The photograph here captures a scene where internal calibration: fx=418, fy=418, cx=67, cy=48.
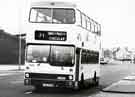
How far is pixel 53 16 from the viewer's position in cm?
1908

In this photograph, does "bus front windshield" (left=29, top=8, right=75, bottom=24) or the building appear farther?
the building

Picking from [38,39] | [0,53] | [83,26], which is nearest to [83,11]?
[83,26]

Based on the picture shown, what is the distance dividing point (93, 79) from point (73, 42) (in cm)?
676

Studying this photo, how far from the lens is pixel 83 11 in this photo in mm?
21078

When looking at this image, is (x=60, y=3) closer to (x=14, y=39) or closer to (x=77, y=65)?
(x=77, y=65)

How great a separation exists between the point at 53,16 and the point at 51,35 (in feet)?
3.15

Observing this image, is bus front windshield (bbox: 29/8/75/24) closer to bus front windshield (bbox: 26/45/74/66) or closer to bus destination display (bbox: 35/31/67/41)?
bus destination display (bbox: 35/31/67/41)

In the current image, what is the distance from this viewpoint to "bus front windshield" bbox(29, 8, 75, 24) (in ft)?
Answer: 62.4

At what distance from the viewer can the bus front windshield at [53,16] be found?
1903cm

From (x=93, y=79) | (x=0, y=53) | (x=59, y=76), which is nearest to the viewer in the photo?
(x=59, y=76)

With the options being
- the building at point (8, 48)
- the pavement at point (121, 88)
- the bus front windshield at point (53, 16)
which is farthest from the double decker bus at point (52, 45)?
the building at point (8, 48)

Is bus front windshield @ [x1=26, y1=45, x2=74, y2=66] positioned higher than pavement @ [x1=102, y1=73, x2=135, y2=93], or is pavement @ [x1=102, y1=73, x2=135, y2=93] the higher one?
bus front windshield @ [x1=26, y1=45, x2=74, y2=66]

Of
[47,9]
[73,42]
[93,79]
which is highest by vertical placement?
[47,9]

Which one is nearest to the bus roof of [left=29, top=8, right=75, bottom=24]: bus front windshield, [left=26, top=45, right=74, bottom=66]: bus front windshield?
[left=29, top=8, right=75, bottom=24]: bus front windshield
